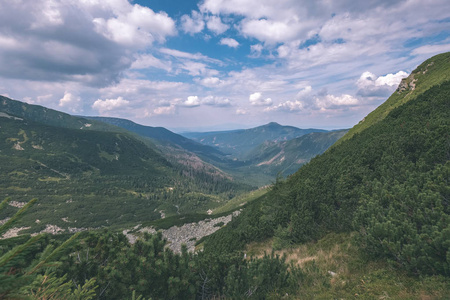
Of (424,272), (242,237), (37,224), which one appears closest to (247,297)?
(424,272)

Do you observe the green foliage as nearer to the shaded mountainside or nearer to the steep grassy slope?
the shaded mountainside

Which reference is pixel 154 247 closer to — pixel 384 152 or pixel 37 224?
pixel 384 152

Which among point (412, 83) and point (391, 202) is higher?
point (412, 83)

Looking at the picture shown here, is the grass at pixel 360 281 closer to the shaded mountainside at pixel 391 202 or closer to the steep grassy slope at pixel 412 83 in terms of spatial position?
the shaded mountainside at pixel 391 202

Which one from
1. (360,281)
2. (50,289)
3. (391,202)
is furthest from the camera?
(391,202)

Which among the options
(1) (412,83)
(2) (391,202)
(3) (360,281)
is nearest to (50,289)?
(3) (360,281)

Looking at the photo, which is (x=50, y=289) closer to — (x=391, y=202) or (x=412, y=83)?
(x=391, y=202)
